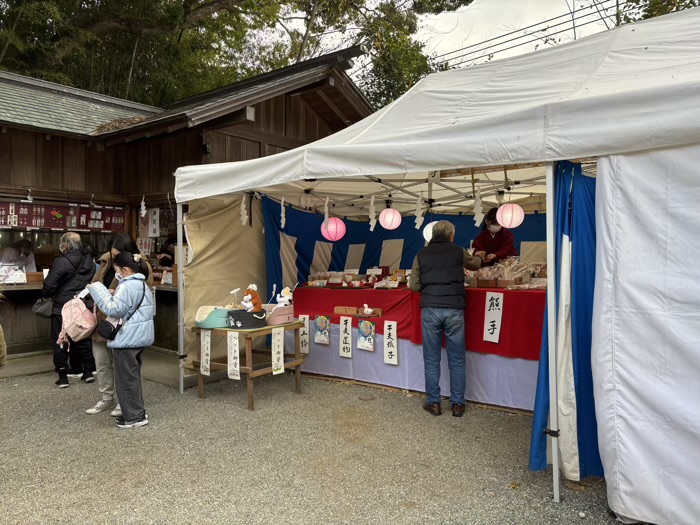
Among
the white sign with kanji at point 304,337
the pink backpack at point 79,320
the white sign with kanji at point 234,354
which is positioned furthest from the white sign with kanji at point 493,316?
the pink backpack at point 79,320

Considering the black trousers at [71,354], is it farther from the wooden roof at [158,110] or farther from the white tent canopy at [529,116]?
the wooden roof at [158,110]

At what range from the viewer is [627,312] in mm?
2881

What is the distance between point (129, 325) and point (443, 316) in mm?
2882

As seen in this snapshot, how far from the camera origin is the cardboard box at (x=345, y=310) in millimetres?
6023

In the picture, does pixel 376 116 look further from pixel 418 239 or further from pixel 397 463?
pixel 418 239

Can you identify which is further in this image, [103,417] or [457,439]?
[103,417]

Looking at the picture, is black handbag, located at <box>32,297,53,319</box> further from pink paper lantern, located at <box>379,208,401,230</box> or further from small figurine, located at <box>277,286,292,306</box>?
pink paper lantern, located at <box>379,208,401,230</box>

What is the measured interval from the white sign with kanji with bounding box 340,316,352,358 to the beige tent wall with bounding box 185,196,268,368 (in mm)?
1454

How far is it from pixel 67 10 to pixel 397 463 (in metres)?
15.1

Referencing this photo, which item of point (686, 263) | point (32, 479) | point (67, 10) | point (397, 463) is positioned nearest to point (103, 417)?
point (32, 479)

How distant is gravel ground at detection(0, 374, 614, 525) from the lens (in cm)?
307

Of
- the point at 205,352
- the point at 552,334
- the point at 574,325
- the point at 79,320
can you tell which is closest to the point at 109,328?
the point at 79,320

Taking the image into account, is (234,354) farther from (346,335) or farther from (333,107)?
(333,107)

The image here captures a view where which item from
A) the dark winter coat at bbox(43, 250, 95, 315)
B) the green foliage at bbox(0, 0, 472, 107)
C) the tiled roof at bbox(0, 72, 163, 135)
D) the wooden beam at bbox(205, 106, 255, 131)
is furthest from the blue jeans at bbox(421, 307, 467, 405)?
the green foliage at bbox(0, 0, 472, 107)
